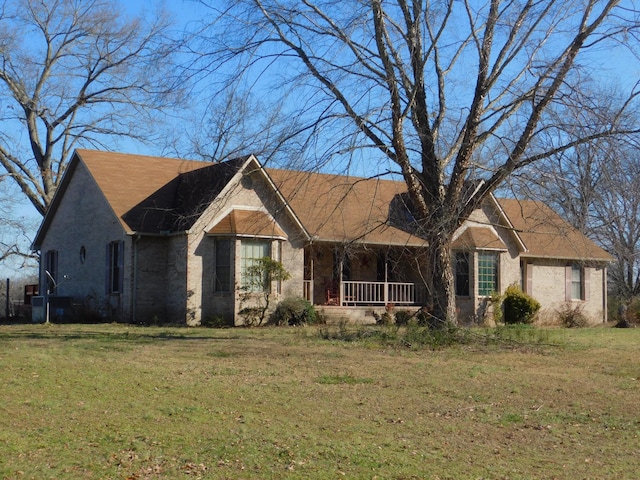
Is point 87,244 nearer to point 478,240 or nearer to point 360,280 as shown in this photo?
point 360,280

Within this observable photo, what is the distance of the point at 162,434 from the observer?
8648 mm

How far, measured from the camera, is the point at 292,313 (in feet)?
83.1

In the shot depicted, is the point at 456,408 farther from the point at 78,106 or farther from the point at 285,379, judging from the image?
the point at 78,106

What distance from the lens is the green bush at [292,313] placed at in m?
25.2

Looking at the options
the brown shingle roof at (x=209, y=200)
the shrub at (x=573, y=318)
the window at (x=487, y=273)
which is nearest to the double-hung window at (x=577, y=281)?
the brown shingle roof at (x=209, y=200)

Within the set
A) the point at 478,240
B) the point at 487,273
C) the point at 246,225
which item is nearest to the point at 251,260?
the point at 246,225

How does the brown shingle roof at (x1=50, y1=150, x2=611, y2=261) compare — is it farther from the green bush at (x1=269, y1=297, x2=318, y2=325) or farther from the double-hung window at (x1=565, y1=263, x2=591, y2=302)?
the green bush at (x1=269, y1=297, x2=318, y2=325)

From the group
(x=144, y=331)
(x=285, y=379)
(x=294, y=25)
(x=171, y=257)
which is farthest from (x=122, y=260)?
(x=285, y=379)

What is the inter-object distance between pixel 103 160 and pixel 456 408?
2155 centimetres

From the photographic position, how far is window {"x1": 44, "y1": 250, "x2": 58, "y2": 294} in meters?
30.6

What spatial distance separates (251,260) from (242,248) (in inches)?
20.2

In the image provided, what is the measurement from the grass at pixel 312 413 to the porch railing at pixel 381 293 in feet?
38.6

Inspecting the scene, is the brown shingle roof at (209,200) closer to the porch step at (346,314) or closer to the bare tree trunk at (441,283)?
the porch step at (346,314)

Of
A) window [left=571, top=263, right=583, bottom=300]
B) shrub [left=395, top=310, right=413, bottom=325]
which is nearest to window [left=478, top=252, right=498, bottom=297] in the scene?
shrub [left=395, top=310, right=413, bottom=325]
